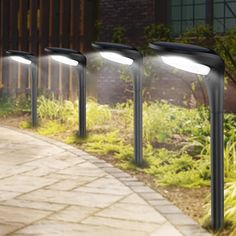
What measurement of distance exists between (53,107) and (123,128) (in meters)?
1.73

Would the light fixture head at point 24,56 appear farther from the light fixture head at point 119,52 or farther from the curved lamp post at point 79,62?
the light fixture head at point 119,52

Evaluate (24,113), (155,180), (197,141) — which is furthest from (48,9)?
(155,180)

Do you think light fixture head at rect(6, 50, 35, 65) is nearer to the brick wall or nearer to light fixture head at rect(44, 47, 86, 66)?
light fixture head at rect(44, 47, 86, 66)

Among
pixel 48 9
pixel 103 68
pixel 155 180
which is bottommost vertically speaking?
pixel 155 180

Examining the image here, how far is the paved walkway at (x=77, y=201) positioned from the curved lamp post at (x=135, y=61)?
0.38 metres

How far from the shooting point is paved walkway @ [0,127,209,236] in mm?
4113

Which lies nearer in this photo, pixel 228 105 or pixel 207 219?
pixel 207 219

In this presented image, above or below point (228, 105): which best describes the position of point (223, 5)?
above

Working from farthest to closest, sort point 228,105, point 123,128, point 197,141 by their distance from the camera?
point 228,105
point 123,128
point 197,141

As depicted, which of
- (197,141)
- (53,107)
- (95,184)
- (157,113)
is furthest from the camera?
(53,107)

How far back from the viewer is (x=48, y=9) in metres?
12.0

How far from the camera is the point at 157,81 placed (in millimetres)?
11586

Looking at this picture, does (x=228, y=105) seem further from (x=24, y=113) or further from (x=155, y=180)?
(x=155, y=180)

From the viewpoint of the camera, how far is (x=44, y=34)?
12.0m
